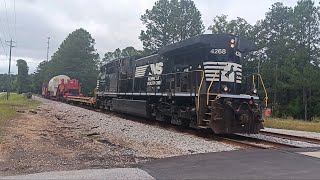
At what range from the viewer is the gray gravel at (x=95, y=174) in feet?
22.8

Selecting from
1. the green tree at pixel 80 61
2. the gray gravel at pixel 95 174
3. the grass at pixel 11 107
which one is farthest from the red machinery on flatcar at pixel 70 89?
the gray gravel at pixel 95 174

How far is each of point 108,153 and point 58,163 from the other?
1747 millimetres

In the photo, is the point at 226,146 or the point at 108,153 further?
the point at 226,146

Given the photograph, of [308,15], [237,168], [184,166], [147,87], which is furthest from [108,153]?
[308,15]

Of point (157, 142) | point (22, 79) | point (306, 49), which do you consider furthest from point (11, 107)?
point (22, 79)

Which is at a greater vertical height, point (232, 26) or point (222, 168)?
point (232, 26)

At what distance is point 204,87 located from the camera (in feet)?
46.5

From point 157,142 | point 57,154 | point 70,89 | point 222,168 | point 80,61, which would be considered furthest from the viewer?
point 80,61

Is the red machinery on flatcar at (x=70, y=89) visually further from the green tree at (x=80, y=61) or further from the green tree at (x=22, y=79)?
the green tree at (x=22, y=79)

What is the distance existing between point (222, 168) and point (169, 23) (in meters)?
55.9

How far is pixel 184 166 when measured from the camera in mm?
8102

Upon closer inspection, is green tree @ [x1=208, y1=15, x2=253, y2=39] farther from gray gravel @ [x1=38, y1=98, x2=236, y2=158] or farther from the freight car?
gray gravel @ [x1=38, y1=98, x2=236, y2=158]

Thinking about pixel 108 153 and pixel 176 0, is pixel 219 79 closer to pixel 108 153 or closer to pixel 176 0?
pixel 108 153

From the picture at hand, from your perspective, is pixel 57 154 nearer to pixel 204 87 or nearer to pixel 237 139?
pixel 204 87
